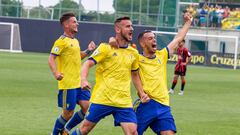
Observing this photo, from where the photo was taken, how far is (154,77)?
38.3ft

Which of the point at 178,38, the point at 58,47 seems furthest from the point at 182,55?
the point at 178,38

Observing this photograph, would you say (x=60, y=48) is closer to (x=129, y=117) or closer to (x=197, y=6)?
(x=129, y=117)

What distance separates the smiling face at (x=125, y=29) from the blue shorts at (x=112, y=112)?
3.44ft

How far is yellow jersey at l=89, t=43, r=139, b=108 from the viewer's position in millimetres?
11273

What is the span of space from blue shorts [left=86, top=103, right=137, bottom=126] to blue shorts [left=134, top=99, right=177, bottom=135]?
282mm

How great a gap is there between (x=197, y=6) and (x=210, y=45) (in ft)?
26.1

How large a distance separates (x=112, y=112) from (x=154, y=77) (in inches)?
35.4

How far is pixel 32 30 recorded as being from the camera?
62.1 m

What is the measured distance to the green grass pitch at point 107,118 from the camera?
51.0 ft

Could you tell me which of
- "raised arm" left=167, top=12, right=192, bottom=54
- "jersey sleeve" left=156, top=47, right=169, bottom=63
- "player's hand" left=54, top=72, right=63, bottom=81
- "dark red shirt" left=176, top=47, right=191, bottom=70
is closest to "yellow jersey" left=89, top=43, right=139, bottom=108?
"jersey sleeve" left=156, top=47, right=169, bottom=63

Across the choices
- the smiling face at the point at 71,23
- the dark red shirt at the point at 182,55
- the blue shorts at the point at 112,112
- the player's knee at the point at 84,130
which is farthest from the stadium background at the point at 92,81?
the blue shorts at the point at 112,112

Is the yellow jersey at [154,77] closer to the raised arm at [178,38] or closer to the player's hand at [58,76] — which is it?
the raised arm at [178,38]

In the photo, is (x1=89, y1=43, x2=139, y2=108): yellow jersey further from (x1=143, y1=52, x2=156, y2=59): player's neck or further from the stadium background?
the stadium background

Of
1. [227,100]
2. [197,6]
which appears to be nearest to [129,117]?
[227,100]
